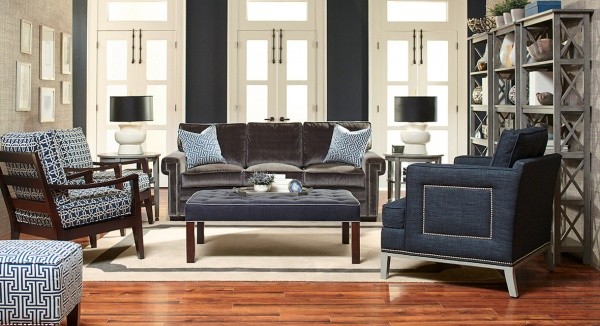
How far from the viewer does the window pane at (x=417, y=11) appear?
33.5ft

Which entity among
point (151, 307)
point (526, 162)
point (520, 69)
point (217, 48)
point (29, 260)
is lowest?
point (151, 307)

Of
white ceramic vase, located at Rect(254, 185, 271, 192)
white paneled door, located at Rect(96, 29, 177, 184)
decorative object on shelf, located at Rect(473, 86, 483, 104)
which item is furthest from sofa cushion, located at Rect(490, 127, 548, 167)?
white paneled door, located at Rect(96, 29, 177, 184)

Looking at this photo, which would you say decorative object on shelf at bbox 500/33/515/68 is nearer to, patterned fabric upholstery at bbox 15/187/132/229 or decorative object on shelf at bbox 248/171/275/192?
decorative object on shelf at bbox 248/171/275/192

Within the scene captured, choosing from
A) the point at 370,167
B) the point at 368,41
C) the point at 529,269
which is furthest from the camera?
the point at 368,41

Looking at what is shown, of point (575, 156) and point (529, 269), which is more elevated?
point (575, 156)

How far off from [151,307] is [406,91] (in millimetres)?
6515

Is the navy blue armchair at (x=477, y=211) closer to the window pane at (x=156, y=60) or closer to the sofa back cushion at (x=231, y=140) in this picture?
the sofa back cushion at (x=231, y=140)

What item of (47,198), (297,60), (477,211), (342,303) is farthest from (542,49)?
(297,60)

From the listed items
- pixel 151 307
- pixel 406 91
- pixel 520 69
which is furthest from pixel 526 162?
pixel 406 91

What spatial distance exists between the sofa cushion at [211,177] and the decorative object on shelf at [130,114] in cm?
87

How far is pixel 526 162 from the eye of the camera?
15.1 ft

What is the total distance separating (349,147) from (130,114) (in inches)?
87.7

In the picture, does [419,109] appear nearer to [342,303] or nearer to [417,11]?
[417,11]

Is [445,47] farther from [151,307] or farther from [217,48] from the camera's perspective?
[151,307]
